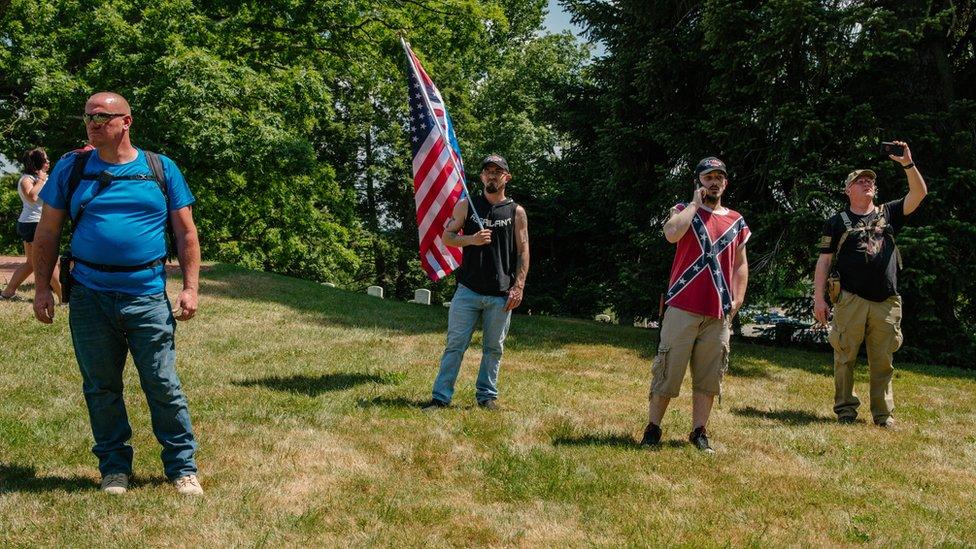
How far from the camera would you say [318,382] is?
8.33 meters

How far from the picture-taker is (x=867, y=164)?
13766 millimetres

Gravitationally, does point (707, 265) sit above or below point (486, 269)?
above

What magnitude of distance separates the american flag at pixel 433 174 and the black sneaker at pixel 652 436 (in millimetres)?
2963

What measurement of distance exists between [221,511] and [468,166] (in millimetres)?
27289

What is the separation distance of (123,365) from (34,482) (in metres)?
0.93

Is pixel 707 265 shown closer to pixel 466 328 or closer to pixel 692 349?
pixel 692 349

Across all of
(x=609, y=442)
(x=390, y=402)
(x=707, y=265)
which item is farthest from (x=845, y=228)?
(x=390, y=402)

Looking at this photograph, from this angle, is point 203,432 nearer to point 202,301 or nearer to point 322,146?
point 202,301

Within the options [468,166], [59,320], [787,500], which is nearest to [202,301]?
[59,320]

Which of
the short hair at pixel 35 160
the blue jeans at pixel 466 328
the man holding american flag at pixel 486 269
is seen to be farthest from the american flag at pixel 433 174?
the short hair at pixel 35 160

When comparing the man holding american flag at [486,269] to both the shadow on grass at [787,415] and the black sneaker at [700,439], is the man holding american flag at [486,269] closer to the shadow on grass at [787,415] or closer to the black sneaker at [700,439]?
the black sneaker at [700,439]

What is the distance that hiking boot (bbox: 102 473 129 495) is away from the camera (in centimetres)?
465

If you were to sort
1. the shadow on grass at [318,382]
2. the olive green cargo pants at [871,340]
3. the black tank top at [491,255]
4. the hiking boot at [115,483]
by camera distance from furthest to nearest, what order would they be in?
the shadow on grass at [318,382] → the olive green cargo pants at [871,340] → the black tank top at [491,255] → the hiking boot at [115,483]

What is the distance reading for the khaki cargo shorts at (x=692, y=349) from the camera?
19.9 ft
